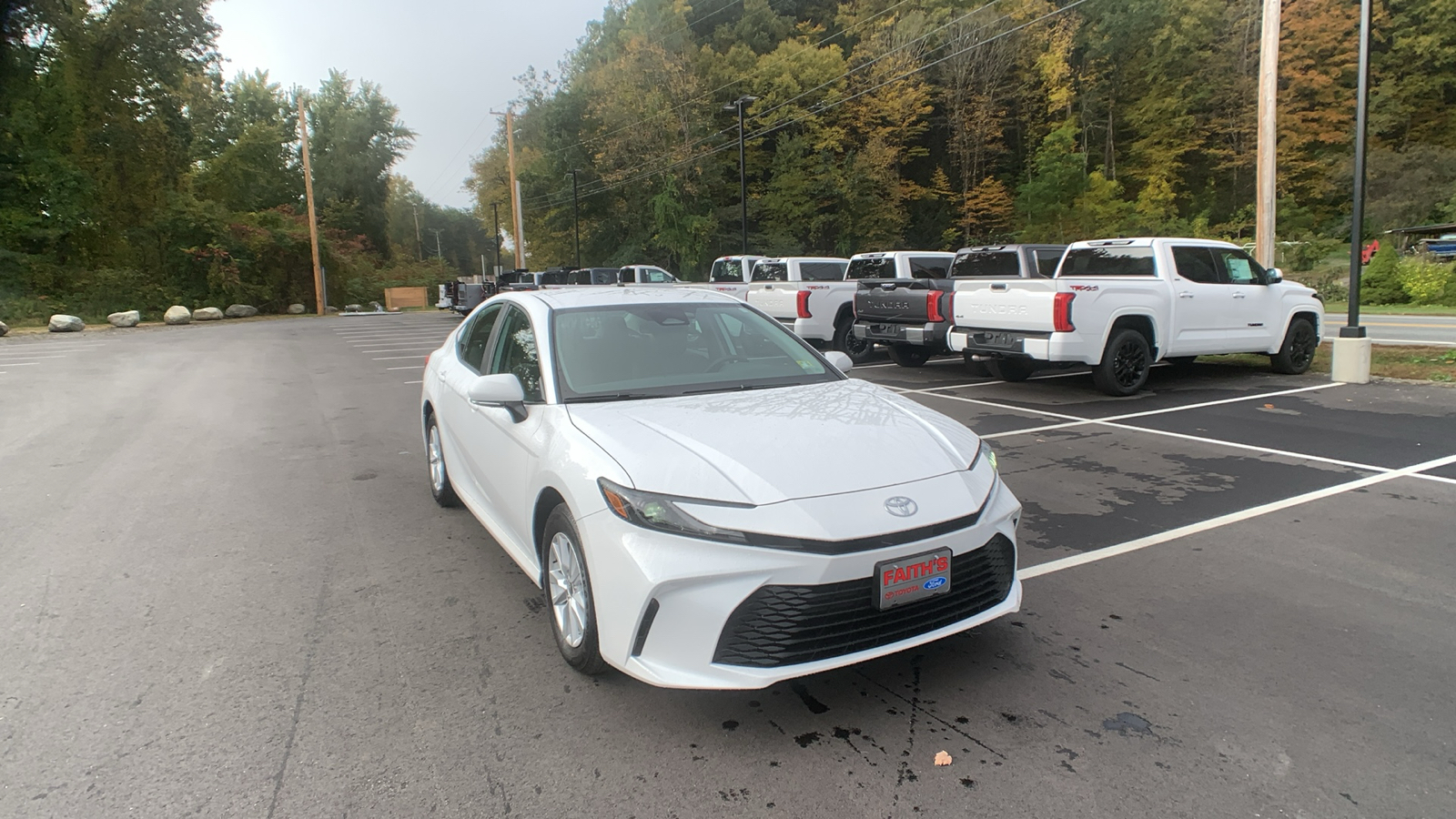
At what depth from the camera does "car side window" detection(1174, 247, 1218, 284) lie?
10.8 m

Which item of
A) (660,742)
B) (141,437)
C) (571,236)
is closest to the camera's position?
(660,742)

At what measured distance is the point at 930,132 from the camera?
174 ft

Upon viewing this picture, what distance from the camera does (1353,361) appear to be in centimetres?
A: 1099

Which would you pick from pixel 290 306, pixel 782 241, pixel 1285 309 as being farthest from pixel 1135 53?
pixel 290 306

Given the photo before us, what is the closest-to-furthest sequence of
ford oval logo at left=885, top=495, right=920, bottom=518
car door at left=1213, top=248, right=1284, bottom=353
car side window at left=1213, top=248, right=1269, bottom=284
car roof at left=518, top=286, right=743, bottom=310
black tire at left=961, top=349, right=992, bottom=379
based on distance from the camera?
ford oval logo at left=885, top=495, right=920, bottom=518 < car roof at left=518, top=286, right=743, bottom=310 < car door at left=1213, top=248, right=1284, bottom=353 < car side window at left=1213, top=248, right=1269, bottom=284 < black tire at left=961, top=349, right=992, bottom=379

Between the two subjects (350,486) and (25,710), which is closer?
(25,710)

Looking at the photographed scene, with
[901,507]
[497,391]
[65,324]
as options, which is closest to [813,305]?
[497,391]

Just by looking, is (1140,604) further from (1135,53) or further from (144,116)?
(1135,53)

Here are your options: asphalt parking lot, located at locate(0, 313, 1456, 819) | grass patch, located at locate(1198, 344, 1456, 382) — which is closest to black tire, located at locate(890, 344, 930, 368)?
grass patch, located at locate(1198, 344, 1456, 382)

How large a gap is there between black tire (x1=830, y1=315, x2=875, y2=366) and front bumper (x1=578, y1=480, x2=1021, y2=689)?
40.9ft

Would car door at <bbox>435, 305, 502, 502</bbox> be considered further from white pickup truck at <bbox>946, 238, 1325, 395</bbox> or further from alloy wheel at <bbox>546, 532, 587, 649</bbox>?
white pickup truck at <bbox>946, 238, 1325, 395</bbox>

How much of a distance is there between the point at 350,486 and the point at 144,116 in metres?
46.2

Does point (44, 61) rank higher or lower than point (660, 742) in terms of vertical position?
higher

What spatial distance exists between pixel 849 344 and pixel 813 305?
1396mm
